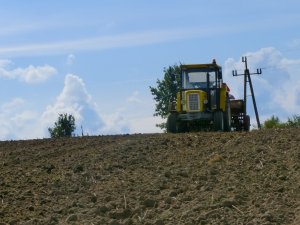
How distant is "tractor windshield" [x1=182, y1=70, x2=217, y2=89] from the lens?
75.4 feet

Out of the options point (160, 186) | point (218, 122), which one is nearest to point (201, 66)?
point (218, 122)

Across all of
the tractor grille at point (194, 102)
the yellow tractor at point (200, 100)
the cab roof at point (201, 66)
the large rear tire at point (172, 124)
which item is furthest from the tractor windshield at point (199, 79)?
the large rear tire at point (172, 124)

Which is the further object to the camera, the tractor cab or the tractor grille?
the tractor cab

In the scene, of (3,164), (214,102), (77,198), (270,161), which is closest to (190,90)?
(214,102)

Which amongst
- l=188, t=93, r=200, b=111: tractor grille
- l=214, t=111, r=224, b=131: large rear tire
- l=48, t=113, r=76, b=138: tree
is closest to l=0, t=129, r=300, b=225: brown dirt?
l=214, t=111, r=224, b=131: large rear tire

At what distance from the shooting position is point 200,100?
22.6m

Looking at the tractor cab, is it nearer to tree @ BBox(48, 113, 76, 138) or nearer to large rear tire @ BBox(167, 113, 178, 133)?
large rear tire @ BBox(167, 113, 178, 133)

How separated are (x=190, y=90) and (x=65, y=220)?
1482cm

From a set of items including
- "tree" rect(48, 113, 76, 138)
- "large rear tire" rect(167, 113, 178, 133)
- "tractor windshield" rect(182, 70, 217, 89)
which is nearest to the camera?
"large rear tire" rect(167, 113, 178, 133)

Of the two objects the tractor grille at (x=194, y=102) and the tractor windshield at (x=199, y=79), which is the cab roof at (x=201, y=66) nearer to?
the tractor windshield at (x=199, y=79)

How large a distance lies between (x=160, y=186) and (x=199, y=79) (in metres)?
13.9

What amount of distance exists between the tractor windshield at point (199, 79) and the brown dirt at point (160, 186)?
9201 mm

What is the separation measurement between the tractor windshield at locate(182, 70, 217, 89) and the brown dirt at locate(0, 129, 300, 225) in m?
9.20

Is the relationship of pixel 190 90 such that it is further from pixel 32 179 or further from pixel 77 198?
pixel 77 198
